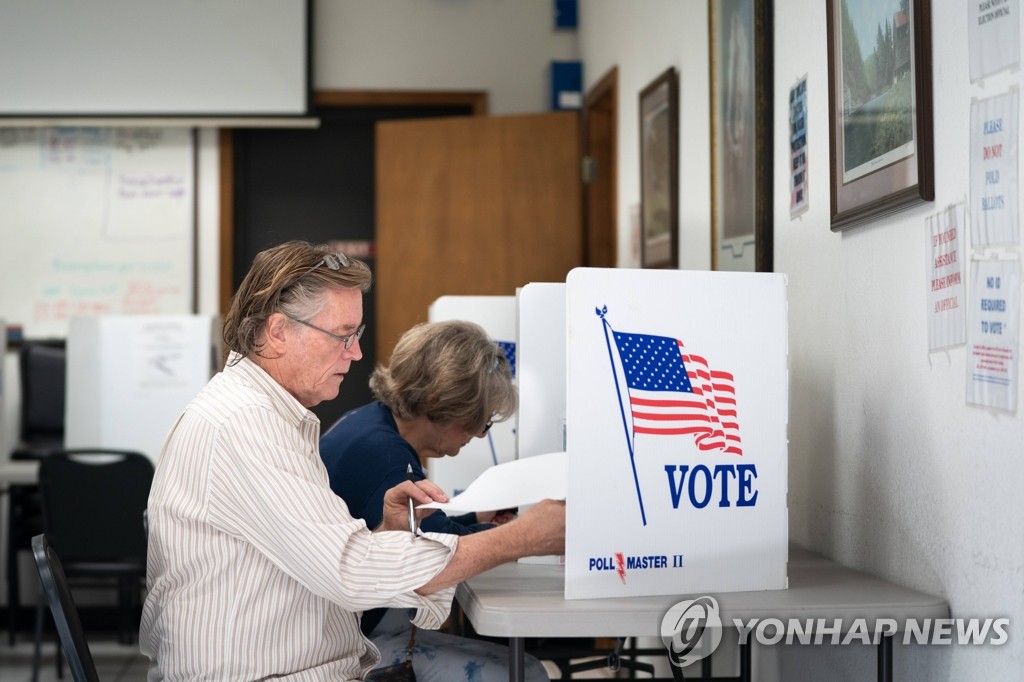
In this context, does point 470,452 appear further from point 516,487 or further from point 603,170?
point 603,170

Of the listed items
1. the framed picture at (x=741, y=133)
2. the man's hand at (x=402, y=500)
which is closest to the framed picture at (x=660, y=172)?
the framed picture at (x=741, y=133)

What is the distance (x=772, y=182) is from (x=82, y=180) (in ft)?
12.0

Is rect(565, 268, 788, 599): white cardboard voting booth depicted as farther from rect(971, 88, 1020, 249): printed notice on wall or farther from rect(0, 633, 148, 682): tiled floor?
rect(0, 633, 148, 682): tiled floor

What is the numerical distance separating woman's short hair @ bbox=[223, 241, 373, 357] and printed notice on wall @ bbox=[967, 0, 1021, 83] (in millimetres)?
887

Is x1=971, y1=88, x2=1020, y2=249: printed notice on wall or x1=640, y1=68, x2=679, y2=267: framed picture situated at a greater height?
x1=640, y1=68, x2=679, y2=267: framed picture

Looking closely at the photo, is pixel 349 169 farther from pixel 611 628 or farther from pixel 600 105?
pixel 611 628

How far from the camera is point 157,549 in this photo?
1.50 m

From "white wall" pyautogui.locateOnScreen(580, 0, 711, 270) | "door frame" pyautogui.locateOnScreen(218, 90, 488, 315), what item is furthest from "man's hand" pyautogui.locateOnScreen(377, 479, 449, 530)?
"door frame" pyautogui.locateOnScreen(218, 90, 488, 315)

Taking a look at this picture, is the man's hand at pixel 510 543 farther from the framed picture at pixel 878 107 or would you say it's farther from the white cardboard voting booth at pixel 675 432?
the framed picture at pixel 878 107

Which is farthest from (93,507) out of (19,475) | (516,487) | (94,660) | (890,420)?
(890,420)

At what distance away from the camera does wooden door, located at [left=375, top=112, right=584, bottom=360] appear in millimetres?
4398

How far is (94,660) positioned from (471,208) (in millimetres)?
2194

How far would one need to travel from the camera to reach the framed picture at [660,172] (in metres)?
3.07

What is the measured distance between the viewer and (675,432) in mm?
1492
